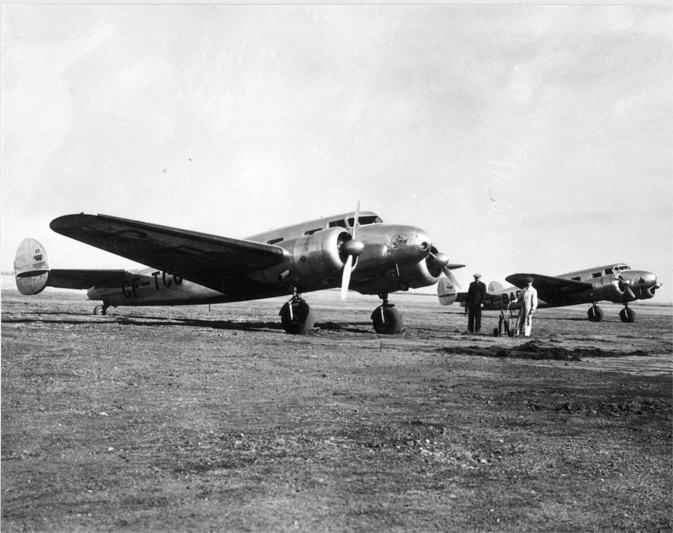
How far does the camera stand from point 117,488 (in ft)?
10.6

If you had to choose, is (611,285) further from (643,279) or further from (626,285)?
(643,279)

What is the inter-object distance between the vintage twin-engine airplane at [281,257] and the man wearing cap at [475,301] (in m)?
1.24

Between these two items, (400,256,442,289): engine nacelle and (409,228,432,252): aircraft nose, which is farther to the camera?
(400,256,442,289): engine nacelle

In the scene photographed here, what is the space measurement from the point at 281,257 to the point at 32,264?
731 centimetres

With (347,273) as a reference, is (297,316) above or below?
below

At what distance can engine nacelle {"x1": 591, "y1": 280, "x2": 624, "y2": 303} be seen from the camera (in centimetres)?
2577

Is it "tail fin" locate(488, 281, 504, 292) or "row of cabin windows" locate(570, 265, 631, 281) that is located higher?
"row of cabin windows" locate(570, 265, 631, 281)

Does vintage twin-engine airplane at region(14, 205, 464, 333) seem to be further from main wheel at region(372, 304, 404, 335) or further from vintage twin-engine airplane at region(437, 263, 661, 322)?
vintage twin-engine airplane at region(437, 263, 661, 322)

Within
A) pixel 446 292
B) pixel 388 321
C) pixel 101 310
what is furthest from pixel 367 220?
pixel 446 292

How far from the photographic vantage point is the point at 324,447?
4105mm

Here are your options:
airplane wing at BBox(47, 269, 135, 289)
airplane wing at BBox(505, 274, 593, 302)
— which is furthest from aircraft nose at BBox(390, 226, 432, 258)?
airplane wing at BBox(505, 274, 593, 302)

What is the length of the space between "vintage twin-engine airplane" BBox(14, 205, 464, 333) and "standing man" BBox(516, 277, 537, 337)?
2.25 metres

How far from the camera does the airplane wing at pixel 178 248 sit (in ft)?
37.7

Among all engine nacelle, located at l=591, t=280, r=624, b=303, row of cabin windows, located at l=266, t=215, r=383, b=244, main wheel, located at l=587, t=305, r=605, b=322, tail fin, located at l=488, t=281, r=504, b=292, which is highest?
row of cabin windows, located at l=266, t=215, r=383, b=244
